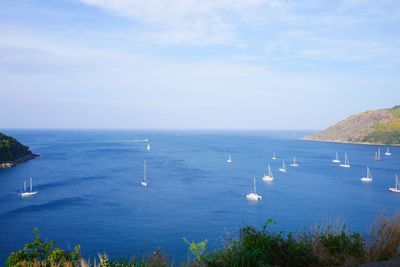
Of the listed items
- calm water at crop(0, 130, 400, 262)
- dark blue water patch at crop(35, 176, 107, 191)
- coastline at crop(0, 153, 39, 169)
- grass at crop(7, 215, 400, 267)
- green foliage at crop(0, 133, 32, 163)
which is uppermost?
grass at crop(7, 215, 400, 267)

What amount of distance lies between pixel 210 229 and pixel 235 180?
74.8 feet

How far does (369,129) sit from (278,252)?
5189 inches

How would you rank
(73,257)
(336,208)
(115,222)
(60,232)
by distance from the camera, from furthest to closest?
(336,208) < (115,222) < (60,232) < (73,257)

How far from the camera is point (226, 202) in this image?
36594mm

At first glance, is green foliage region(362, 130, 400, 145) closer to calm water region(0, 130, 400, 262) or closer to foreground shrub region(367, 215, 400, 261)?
calm water region(0, 130, 400, 262)

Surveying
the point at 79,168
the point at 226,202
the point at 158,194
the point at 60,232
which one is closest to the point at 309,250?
the point at 60,232

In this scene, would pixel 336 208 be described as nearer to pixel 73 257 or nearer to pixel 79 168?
pixel 73 257

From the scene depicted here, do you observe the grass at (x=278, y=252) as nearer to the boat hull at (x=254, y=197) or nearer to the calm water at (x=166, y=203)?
the calm water at (x=166, y=203)

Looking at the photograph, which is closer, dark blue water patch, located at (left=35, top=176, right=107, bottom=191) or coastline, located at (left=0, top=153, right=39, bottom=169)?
dark blue water patch, located at (left=35, top=176, right=107, bottom=191)

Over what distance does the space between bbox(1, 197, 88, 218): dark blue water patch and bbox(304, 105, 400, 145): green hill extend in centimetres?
9757

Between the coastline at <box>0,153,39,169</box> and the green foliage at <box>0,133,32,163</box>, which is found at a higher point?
the green foliage at <box>0,133,32,163</box>

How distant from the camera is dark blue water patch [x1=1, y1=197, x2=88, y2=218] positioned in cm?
3244

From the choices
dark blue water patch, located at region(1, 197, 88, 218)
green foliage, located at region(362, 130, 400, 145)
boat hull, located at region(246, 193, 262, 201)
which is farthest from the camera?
green foliage, located at region(362, 130, 400, 145)

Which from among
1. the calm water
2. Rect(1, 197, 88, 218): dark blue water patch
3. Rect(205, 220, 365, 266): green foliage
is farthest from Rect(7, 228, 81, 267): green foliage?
Rect(1, 197, 88, 218): dark blue water patch
